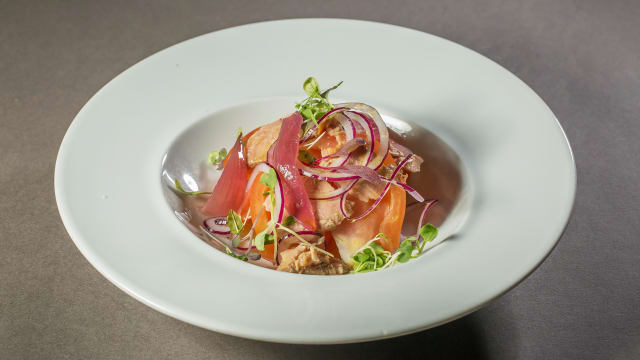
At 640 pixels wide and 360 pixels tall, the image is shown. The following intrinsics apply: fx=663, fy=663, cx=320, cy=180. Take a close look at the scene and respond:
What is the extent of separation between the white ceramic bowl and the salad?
192 mm

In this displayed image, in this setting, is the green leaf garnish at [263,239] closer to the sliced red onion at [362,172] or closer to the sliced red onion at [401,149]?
the sliced red onion at [362,172]

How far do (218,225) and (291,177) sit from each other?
1.18ft

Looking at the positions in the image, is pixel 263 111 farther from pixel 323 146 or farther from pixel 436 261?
pixel 436 261

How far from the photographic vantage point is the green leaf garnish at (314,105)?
2.15m

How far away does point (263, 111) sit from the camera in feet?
8.05

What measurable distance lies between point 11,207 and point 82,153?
0.66 meters

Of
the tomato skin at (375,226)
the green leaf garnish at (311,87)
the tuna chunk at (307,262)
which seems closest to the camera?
the tuna chunk at (307,262)

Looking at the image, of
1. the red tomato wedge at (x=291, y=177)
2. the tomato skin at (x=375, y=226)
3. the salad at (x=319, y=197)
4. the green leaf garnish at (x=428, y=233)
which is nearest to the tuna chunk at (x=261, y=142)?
the salad at (x=319, y=197)

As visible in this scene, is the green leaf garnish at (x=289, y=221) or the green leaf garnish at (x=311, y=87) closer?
the green leaf garnish at (x=289, y=221)

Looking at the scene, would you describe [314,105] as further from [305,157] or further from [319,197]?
[319,197]

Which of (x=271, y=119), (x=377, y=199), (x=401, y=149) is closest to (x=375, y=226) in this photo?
(x=377, y=199)

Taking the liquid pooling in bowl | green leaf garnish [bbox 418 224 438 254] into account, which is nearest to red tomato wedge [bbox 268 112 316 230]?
the liquid pooling in bowl

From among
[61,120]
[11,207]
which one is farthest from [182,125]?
[61,120]

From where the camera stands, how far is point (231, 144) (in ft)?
8.07
